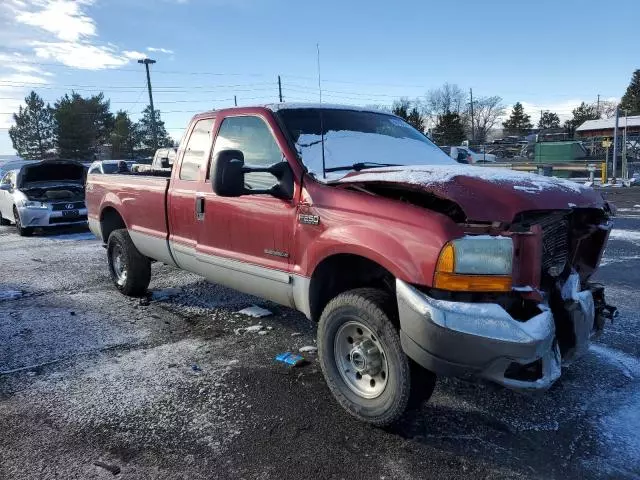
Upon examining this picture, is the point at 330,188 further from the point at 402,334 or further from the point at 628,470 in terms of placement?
the point at 628,470

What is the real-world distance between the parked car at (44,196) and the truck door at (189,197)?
806 centimetres

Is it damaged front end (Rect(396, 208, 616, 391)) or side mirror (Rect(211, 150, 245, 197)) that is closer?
damaged front end (Rect(396, 208, 616, 391))

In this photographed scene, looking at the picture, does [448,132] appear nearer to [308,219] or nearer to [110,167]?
[110,167]

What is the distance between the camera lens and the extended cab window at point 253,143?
13.0ft

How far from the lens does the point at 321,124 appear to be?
4012 millimetres

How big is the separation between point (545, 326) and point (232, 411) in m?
1.99

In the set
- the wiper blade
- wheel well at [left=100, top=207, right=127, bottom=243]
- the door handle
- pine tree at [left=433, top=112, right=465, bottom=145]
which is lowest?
wheel well at [left=100, top=207, right=127, bottom=243]

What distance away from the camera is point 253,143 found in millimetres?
4176

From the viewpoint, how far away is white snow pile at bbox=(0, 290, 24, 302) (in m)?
6.19

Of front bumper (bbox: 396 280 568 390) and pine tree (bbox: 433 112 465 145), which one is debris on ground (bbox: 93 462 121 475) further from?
pine tree (bbox: 433 112 465 145)

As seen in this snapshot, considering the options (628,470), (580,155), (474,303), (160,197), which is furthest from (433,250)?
(580,155)

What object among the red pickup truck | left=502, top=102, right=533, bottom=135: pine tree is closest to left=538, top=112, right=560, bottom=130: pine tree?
left=502, top=102, right=533, bottom=135: pine tree

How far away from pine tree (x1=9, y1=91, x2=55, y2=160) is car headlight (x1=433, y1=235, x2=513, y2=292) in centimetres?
6758

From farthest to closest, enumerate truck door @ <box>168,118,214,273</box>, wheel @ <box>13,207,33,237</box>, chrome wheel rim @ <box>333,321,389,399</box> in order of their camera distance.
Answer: wheel @ <box>13,207,33,237</box>
truck door @ <box>168,118,214,273</box>
chrome wheel rim @ <box>333,321,389,399</box>
